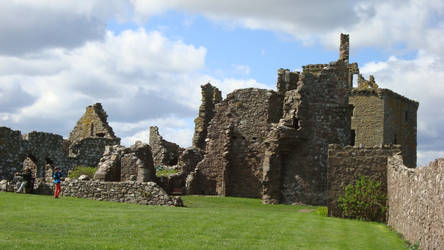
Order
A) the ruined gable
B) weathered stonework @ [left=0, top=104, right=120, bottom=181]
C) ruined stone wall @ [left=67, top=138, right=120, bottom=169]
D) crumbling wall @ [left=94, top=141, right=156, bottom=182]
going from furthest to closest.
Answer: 1. the ruined gable
2. ruined stone wall @ [left=67, top=138, right=120, bottom=169]
3. weathered stonework @ [left=0, top=104, right=120, bottom=181]
4. crumbling wall @ [left=94, top=141, right=156, bottom=182]

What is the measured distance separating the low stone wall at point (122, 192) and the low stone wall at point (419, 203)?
8.85m

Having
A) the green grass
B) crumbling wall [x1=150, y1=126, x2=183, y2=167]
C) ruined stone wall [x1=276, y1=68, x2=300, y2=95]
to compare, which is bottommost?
the green grass

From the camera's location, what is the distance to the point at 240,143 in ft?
117

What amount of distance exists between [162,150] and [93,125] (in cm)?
827

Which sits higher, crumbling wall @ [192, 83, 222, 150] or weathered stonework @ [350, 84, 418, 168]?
weathered stonework @ [350, 84, 418, 168]

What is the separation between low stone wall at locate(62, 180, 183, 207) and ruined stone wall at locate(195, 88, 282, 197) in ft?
31.6

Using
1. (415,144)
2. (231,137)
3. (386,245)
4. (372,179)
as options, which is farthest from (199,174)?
(415,144)

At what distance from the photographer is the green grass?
13984 mm

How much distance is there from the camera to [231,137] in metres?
35.9

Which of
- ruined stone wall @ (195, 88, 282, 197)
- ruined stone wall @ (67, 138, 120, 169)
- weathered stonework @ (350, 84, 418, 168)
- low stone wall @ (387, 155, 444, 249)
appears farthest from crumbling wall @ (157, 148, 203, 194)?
weathered stonework @ (350, 84, 418, 168)

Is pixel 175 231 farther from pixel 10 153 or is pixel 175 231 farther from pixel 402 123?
pixel 402 123

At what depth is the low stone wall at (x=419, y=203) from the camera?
13.0 m

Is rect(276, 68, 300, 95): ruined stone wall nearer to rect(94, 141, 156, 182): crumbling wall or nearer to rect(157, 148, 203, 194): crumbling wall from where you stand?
rect(157, 148, 203, 194): crumbling wall

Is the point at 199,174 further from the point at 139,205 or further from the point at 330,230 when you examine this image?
the point at 330,230
